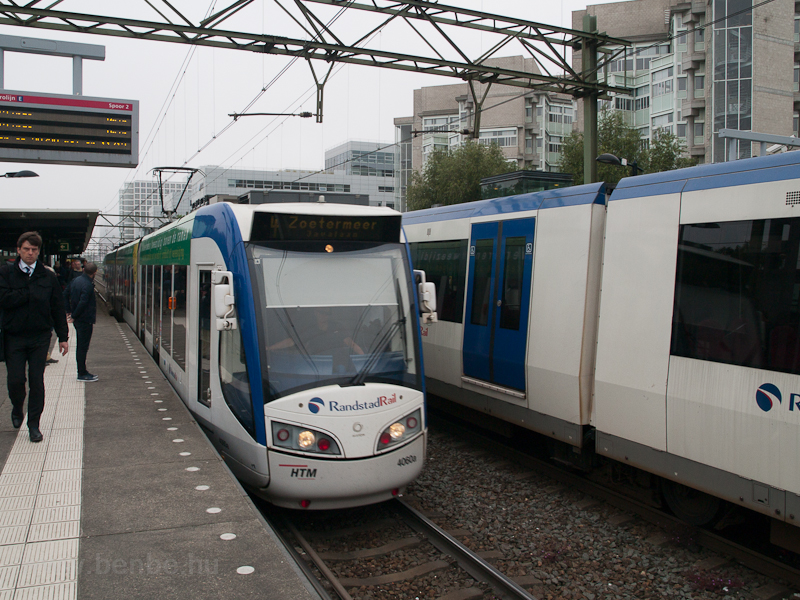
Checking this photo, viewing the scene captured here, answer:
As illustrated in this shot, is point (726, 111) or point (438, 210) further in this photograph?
point (726, 111)

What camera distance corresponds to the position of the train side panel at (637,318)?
5.71 m

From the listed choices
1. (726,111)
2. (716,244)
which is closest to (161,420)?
(716,244)

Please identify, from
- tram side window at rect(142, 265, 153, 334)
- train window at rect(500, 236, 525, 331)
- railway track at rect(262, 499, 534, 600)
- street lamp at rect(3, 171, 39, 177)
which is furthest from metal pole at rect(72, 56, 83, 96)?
railway track at rect(262, 499, 534, 600)

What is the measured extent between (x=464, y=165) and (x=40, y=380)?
35.8 meters

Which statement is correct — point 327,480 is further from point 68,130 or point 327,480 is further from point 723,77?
point 723,77

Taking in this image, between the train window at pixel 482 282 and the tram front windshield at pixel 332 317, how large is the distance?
6.75 ft

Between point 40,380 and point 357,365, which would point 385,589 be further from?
point 40,380

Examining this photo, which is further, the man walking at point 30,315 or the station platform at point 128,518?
the man walking at point 30,315

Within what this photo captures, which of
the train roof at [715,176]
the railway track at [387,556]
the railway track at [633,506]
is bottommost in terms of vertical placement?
the railway track at [387,556]

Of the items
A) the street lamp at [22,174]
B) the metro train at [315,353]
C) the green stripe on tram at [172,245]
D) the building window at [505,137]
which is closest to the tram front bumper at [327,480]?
the metro train at [315,353]

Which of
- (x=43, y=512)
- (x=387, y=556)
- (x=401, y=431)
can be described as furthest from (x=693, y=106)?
(x=43, y=512)

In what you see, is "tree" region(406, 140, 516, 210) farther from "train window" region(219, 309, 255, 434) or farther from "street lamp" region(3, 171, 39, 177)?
"train window" region(219, 309, 255, 434)

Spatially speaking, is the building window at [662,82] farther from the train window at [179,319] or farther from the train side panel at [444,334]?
the train window at [179,319]

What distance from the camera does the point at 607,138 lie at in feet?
94.8
